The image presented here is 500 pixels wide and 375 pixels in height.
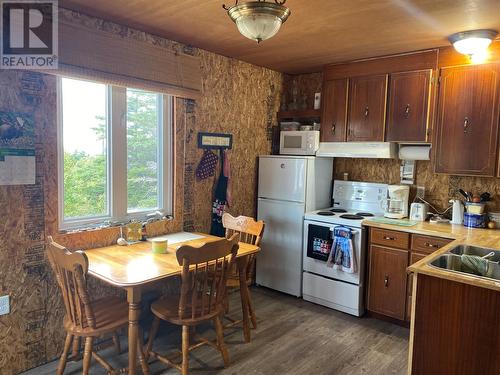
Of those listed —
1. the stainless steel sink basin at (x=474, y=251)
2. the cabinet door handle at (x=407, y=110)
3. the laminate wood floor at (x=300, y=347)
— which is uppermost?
the cabinet door handle at (x=407, y=110)

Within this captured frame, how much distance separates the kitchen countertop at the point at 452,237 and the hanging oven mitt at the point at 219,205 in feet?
4.39

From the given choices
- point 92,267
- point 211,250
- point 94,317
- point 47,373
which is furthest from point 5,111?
point 47,373

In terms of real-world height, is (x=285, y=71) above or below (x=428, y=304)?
above

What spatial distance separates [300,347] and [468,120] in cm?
229

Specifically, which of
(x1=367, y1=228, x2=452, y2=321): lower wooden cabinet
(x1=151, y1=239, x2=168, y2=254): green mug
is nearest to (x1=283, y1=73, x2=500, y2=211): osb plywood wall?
(x1=367, y1=228, x2=452, y2=321): lower wooden cabinet

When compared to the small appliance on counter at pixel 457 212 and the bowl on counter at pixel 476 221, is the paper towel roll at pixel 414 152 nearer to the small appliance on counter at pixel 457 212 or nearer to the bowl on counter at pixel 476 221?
the small appliance on counter at pixel 457 212

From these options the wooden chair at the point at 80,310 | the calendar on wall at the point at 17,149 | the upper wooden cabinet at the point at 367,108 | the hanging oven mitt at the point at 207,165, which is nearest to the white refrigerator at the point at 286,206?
the upper wooden cabinet at the point at 367,108

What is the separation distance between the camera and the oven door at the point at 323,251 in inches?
135

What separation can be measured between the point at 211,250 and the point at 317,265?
1.69 m

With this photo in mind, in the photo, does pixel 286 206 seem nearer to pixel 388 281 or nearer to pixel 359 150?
pixel 359 150

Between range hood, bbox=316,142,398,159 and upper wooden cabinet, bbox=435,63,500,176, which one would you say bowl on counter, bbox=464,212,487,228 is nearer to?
upper wooden cabinet, bbox=435,63,500,176

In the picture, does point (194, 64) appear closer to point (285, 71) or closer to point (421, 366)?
point (285, 71)

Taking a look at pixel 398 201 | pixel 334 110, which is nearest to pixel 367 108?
pixel 334 110

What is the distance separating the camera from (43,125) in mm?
2549
